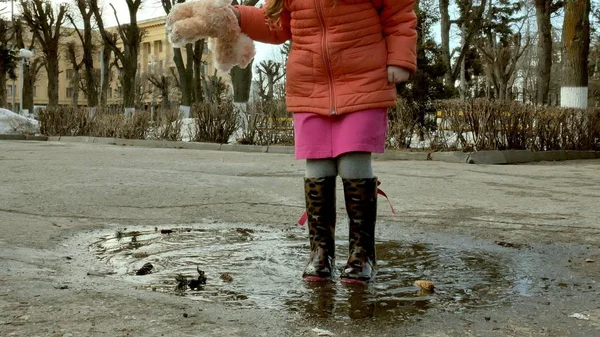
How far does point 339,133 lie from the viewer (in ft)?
11.4

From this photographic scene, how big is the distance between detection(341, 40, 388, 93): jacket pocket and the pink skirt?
11 cm

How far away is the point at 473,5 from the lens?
33812 mm

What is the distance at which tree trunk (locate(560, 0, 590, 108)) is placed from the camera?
55.9ft

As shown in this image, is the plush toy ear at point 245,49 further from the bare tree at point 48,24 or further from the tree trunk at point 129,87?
the bare tree at point 48,24

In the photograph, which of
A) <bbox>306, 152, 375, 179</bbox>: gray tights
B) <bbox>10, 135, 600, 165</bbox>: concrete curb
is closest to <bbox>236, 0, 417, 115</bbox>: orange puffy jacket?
<bbox>306, 152, 375, 179</bbox>: gray tights

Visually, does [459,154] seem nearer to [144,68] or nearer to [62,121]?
[62,121]

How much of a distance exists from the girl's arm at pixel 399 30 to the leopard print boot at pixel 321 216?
2.04ft

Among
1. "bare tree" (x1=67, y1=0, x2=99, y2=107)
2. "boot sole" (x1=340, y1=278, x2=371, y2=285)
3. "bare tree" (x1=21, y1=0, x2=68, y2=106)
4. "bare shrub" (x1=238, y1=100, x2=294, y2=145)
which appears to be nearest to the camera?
"boot sole" (x1=340, y1=278, x2=371, y2=285)

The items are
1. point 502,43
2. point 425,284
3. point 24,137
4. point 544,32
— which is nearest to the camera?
point 425,284

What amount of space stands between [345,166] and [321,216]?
0.26m

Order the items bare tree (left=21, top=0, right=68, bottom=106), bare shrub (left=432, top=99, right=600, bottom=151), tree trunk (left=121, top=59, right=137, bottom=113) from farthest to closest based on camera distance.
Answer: bare tree (left=21, top=0, right=68, bottom=106)
tree trunk (left=121, top=59, right=137, bottom=113)
bare shrub (left=432, top=99, right=600, bottom=151)

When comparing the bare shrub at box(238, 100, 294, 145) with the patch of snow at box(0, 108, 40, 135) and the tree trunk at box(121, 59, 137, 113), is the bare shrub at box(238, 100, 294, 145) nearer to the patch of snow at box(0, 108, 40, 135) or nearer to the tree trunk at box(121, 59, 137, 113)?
the patch of snow at box(0, 108, 40, 135)

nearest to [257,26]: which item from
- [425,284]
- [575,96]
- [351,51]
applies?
[351,51]

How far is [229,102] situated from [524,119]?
25.0ft
